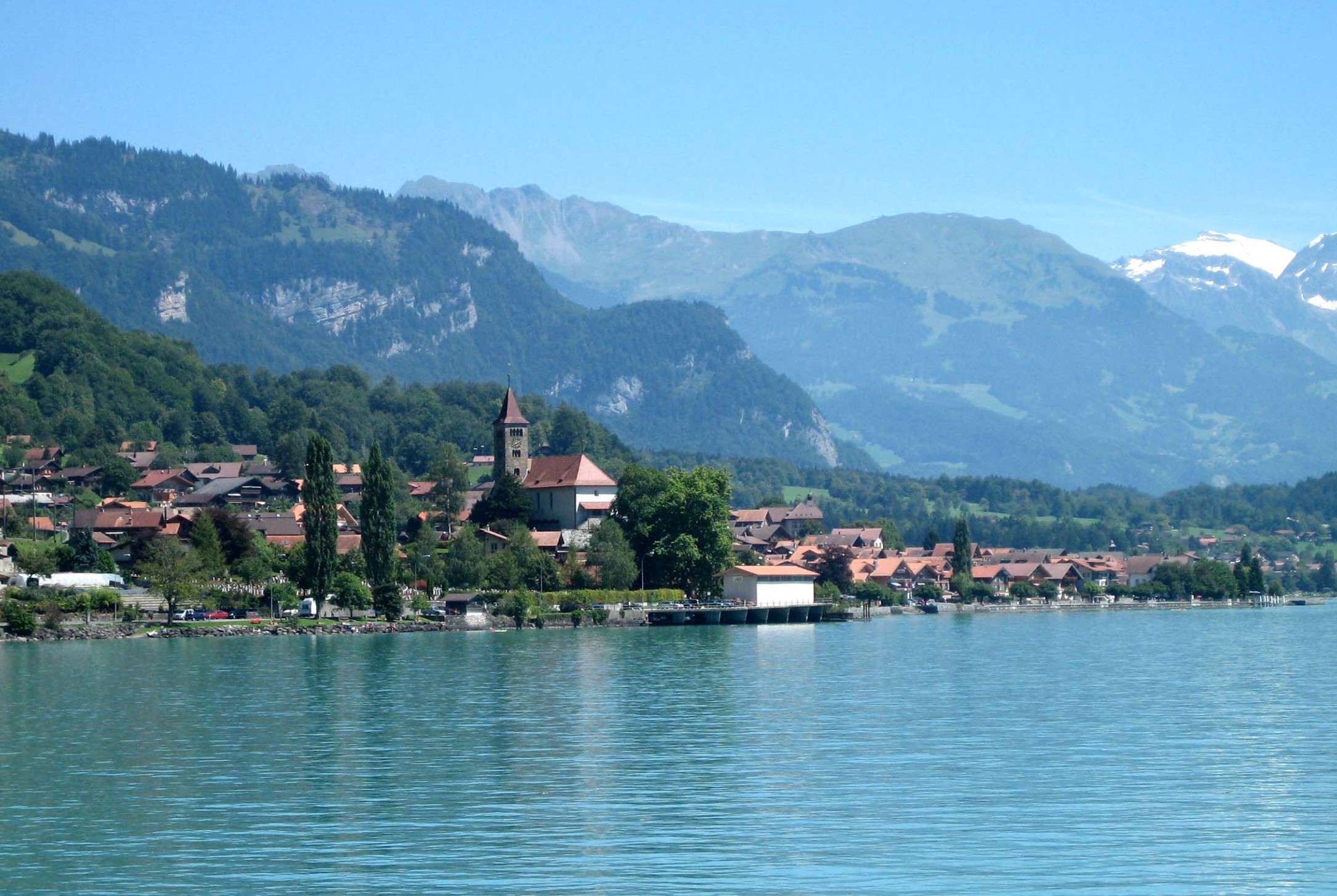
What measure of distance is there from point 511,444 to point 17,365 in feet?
257

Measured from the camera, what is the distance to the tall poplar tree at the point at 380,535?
9100 cm

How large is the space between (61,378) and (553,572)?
88.7 meters

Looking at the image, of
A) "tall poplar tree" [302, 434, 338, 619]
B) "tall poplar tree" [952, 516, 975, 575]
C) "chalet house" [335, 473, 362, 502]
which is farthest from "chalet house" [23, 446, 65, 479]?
"tall poplar tree" [952, 516, 975, 575]

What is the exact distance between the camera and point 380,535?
300 ft

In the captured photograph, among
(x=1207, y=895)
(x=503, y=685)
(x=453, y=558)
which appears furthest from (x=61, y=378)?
(x=1207, y=895)

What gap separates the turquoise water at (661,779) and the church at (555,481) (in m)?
53.1

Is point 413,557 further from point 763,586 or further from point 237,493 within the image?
point 237,493

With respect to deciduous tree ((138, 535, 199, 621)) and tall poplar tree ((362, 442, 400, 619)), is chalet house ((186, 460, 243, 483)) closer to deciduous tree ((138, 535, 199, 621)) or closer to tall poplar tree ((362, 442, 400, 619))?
deciduous tree ((138, 535, 199, 621))

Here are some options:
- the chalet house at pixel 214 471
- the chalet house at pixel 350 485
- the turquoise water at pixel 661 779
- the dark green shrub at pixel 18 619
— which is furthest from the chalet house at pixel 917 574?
the turquoise water at pixel 661 779

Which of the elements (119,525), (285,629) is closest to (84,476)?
(119,525)

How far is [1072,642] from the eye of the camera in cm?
8762

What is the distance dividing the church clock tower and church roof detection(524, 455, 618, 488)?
202cm

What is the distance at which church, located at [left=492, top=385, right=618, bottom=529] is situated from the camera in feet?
387

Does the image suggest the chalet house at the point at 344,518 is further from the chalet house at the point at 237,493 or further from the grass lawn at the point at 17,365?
the grass lawn at the point at 17,365
